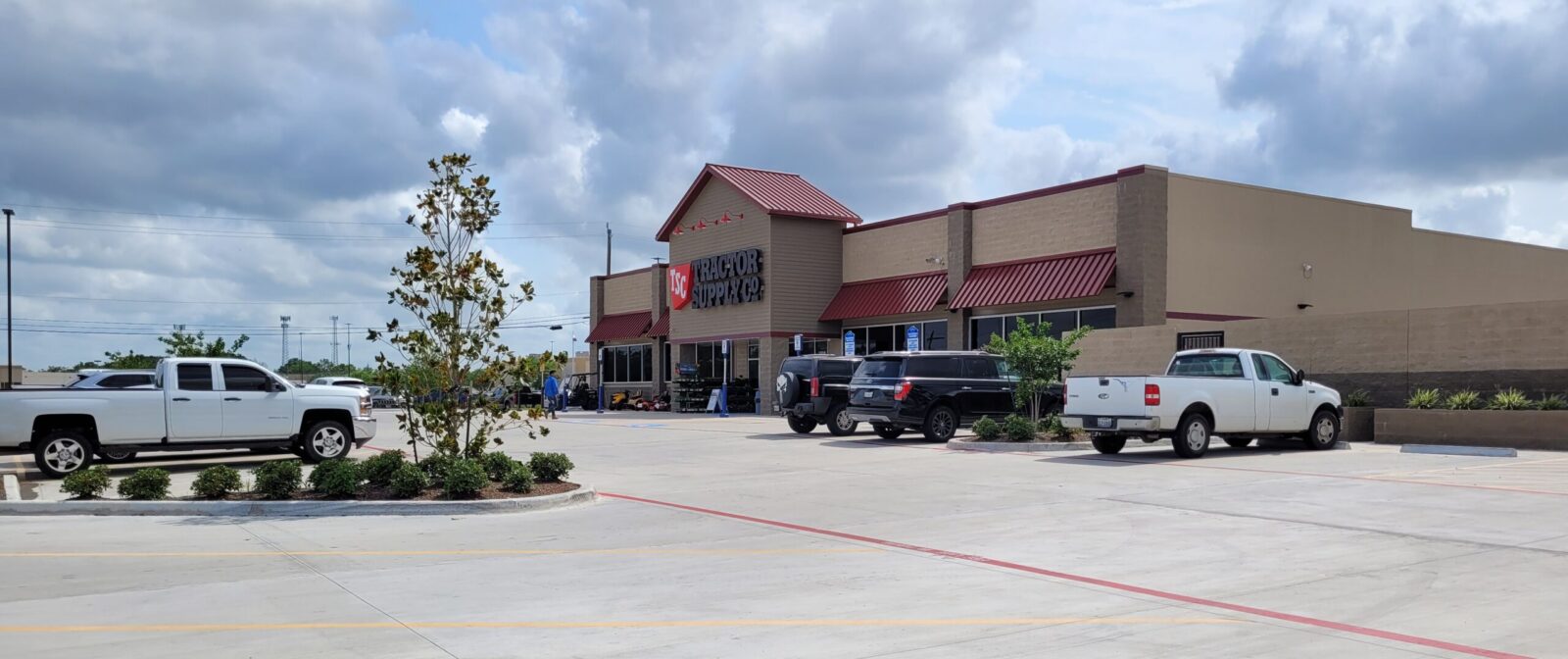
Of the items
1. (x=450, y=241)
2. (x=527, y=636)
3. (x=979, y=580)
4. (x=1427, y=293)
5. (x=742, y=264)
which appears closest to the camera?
(x=527, y=636)

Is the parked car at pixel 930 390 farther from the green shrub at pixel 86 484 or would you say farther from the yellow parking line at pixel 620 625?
the yellow parking line at pixel 620 625

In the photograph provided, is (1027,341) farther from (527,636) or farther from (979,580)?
(527,636)

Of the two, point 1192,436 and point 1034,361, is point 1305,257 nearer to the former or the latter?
point 1034,361

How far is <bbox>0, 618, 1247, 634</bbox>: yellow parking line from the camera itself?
25.1 ft

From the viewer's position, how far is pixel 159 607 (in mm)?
8469

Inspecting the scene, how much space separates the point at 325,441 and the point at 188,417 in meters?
2.27

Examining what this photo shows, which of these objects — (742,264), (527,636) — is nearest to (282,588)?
(527,636)

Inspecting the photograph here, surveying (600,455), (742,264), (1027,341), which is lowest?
(600,455)

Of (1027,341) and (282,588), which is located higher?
(1027,341)

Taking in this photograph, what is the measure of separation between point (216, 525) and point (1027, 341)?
1520 centimetres

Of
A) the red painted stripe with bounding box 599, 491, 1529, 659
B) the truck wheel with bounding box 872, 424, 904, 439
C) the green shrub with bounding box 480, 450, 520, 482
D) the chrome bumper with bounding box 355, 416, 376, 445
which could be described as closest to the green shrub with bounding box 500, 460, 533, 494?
the green shrub with bounding box 480, 450, 520, 482

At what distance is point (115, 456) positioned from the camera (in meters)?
20.2

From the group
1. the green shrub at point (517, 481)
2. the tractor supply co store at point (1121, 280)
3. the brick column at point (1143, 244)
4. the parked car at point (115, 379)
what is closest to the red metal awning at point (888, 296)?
the tractor supply co store at point (1121, 280)

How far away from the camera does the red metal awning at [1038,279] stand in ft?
103
